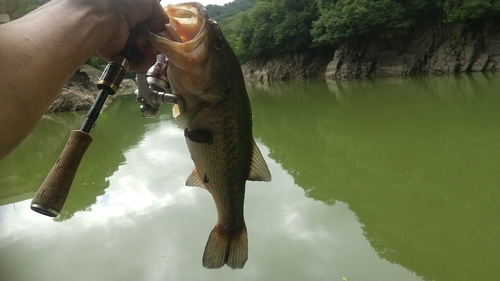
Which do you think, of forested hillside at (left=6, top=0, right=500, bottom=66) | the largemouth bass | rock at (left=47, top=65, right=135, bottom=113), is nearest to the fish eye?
the largemouth bass

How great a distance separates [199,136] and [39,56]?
0.72m

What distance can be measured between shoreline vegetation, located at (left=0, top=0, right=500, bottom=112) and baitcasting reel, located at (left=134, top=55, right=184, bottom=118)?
1384cm

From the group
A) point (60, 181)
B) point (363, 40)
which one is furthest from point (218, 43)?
point (363, 40)

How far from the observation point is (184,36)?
143 centimetres

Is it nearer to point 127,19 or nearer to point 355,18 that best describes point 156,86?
point 127,19

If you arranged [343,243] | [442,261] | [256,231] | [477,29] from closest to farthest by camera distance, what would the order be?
[442,261], [343,243], [256,231], [477,29]

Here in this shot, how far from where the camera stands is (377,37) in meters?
27.5

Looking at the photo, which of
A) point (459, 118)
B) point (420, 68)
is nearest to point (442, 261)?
point (459, 118)

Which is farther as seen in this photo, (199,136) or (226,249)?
(226,249)

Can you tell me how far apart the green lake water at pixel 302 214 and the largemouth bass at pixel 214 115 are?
1.16 meters

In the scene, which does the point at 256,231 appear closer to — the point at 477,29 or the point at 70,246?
the point at 70,246

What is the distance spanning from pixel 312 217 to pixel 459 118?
18.5 ft

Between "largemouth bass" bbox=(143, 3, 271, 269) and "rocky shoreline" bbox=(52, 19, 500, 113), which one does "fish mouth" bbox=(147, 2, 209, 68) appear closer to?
"largemouth bass" bbox=(143, 3, 271, 269)

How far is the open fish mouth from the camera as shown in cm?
132
